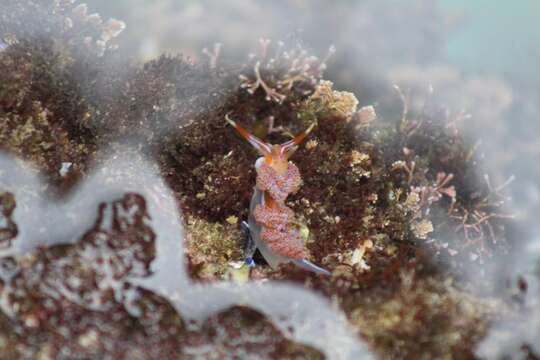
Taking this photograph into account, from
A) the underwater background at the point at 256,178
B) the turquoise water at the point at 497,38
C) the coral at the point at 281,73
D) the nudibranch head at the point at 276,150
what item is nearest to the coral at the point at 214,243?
the underwater background at the point at 256,178

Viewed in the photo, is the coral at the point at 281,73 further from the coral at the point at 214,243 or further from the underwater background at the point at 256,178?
the coral at the point at 214,243

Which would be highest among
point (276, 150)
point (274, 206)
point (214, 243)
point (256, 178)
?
point (276, 150)

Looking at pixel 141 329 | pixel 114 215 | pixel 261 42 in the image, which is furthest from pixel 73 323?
pixel 261 42

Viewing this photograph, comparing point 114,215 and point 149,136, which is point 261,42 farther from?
point 114,215

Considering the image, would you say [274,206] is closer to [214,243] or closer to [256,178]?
[256,178]

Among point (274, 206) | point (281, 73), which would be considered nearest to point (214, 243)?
point (274, 206)

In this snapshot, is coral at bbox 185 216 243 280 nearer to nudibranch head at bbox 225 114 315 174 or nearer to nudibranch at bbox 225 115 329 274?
nudibranch at bbox 225 115 329 274

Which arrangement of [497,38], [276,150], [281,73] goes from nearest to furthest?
[276,150], [281,73], [497,38]
